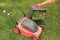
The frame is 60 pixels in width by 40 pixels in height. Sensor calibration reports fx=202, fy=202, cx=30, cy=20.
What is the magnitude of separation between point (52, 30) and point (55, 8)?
114 centimetres

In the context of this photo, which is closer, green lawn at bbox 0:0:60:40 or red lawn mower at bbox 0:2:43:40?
red lawn mower at bbox 0:2:43:40

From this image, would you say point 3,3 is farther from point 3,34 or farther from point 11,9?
point 3,34

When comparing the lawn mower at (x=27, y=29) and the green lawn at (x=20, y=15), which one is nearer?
the lawn mower at (x=27, y=29)

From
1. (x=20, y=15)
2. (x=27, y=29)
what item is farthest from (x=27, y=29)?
(x=20, y=15)

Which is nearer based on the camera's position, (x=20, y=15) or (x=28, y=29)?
(x=28, y=29)

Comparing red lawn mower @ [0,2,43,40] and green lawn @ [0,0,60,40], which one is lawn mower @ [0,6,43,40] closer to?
red lawn mower @ [0,2,43,40]

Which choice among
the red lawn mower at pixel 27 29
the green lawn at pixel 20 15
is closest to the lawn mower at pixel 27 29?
the red lawn mower at pixel 27 29

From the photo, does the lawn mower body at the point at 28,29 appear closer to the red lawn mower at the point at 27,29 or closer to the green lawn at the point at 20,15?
the red lawn mower at the point at 27,29

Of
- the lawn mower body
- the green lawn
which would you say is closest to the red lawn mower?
the lawn mower body

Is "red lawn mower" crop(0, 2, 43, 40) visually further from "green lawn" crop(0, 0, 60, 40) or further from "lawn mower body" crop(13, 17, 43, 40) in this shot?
"green lawn" crop(0, 0, 60, 40)

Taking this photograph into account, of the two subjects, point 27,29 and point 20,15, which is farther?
point 20,15

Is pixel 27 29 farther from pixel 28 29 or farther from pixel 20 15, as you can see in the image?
pixel 20 15

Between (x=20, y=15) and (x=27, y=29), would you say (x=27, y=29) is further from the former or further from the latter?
(x=20, y=15)

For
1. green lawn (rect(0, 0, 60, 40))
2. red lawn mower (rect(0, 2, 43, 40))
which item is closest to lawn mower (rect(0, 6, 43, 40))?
red lawn mower (rect(0, 2, 43, 40))
